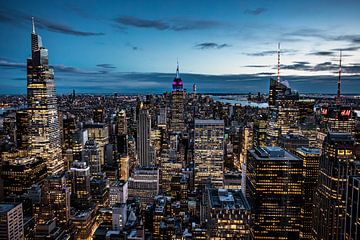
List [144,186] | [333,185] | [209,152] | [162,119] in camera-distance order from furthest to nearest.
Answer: [162,119] < [209,152] < [144,186] < [333,185]

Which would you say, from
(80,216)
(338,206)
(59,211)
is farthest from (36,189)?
(338,206)

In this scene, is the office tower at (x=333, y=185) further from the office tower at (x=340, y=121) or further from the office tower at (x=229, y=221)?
the office tower at (x=340, y=121)

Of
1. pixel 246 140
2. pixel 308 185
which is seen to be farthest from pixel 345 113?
pixel 308 185

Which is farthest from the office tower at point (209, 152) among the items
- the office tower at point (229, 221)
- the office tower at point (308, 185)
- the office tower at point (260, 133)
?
the office tower at point (229, 221)

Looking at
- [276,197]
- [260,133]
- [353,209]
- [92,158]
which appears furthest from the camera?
[260,133]

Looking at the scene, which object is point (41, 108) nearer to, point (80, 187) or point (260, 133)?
point (80, 187)

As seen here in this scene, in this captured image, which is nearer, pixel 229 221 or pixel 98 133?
pixel 229 221
